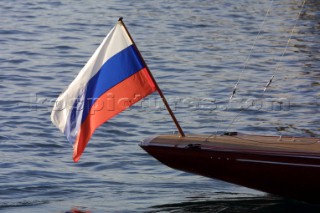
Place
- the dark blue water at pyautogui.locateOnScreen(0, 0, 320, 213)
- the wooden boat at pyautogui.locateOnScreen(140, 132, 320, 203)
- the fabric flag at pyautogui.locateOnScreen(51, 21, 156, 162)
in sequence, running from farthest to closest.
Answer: the dark blue water at pyautogui.locateOnScreen(0, 0, 320, 213) < the fabric flag at pyautogui.locateOnScreen(51, 21, 156, 162) < the wooden boat at pyautogui.locateOnScreen(140, 132, 320, 203)

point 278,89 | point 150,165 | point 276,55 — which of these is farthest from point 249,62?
point 150,165

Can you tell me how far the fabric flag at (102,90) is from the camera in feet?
45.6

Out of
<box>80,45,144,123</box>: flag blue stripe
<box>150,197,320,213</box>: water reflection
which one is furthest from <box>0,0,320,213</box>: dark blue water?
<box>80,45,144,123</box>: flag blue stripe

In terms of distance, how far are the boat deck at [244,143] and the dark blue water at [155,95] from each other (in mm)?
1009

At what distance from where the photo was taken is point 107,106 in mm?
13906

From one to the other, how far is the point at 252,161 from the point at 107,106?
2114 mm

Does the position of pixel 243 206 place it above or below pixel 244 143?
below

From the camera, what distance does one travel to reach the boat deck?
14.0 meters

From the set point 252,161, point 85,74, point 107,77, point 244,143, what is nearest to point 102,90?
point 107,77

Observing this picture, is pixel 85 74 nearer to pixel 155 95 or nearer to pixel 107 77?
pixel 107 77

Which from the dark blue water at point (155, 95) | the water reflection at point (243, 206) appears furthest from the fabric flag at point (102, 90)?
the water reflection at point (243, 206)

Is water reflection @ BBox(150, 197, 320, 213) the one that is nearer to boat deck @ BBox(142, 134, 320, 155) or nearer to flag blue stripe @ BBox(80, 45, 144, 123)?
boat deck @ BBox(142, 134, 320, 155)

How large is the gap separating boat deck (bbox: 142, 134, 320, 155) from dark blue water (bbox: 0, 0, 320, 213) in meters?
1.01

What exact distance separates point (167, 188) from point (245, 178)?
2.14 m
